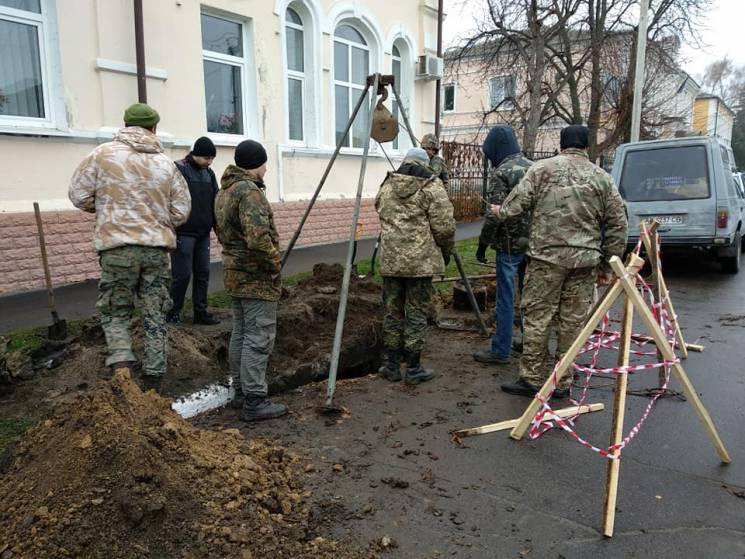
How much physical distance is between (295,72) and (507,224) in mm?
7538

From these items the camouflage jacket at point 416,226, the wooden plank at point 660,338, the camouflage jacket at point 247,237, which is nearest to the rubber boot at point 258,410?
the camouflage jacket at point 247,237

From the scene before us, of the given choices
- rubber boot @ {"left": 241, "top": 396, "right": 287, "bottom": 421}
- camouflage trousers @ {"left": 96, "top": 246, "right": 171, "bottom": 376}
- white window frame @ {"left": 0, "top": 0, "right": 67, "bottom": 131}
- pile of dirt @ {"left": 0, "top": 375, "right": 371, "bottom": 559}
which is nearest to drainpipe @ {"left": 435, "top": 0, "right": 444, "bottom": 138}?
white window frame @ {"left": 0, "top": 0, "right": 67, "bottom": 131}

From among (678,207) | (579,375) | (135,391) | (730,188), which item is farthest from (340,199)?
(135,391)

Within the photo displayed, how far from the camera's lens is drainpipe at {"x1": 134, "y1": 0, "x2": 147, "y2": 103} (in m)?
7.62

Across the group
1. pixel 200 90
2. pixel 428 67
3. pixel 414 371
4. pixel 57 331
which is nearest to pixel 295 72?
pixel 200 90

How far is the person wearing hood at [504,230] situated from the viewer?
4.78 metres

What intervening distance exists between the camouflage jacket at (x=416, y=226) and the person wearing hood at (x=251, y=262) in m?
1.02

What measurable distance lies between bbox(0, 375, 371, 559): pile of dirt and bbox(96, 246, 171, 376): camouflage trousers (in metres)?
0.86

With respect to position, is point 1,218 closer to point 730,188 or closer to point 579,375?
point 579,375

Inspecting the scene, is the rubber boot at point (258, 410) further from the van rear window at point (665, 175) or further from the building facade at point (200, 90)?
the van rear window at point (665, 175)

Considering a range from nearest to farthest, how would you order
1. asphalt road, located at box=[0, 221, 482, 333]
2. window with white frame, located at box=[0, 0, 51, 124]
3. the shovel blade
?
1. the shovel blade
2. asphalt road, located at box=[0, 221, 482, 333]
3. window with white frame, located at box=[0, 0, 51, 124]

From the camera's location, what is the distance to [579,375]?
4.93 metres

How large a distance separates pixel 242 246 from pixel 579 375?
3079 millimetres

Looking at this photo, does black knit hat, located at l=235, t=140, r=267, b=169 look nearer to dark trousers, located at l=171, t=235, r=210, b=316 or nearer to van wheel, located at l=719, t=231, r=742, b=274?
dark trousers, located at l=171, t=235, r=210, b=316
